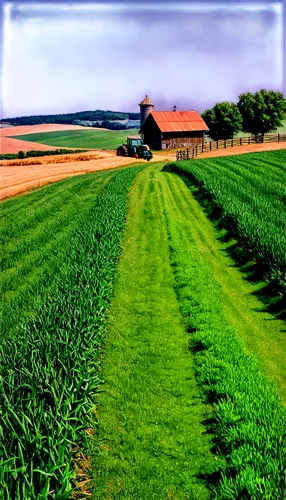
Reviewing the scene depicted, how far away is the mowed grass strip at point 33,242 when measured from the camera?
438 inches

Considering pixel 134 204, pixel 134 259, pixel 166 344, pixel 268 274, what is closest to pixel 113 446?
pixel 166 344

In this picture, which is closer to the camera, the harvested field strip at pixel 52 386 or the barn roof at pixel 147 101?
the harvested field strip at pixel 52 386

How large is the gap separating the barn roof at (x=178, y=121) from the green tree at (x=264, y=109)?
36.2 ft

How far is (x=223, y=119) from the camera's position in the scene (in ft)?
260

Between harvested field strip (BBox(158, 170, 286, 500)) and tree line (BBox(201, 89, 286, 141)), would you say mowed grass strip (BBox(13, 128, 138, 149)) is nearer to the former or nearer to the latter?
tree line (BBox(201, 89, 286, 141))

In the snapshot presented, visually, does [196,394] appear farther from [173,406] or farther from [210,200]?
[210,200]

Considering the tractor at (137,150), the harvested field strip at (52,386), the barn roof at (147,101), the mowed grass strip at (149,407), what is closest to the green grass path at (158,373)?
the mowed grass strip at (149,407)

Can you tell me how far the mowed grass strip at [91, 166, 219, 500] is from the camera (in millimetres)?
5660

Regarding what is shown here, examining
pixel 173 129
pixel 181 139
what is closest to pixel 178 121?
pixel 173 129

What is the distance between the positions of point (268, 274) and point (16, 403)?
8790mm

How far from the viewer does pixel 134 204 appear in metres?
22.4

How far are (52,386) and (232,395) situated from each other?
3.03 m

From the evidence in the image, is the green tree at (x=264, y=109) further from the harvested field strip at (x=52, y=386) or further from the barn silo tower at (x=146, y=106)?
the harvested field strip at (x=52, y=386)

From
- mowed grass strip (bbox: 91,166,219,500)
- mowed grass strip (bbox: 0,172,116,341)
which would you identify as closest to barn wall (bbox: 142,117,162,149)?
mowed grass strip (bbox: 0,172,116,341)
